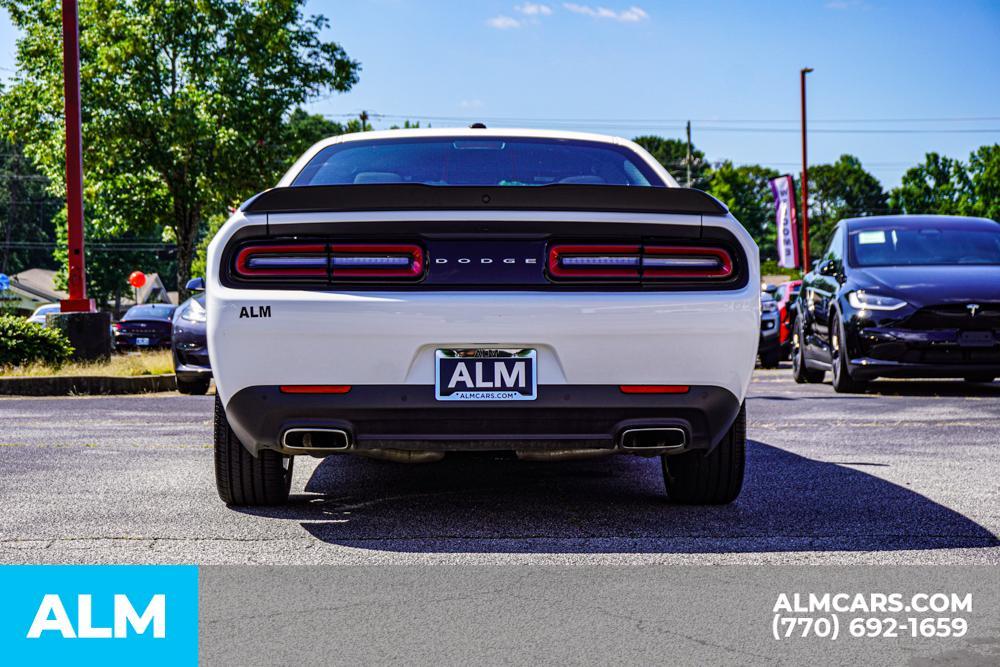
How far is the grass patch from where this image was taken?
13727mm

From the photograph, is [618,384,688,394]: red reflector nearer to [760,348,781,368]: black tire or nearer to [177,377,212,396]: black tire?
[177,377,212,396]: black tire

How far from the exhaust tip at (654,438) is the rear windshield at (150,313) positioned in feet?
82.3

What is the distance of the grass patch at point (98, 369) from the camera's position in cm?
1373

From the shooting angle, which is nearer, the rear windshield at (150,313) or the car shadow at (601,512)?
the car shadow at (601,512)

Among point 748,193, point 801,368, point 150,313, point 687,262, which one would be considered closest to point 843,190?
point 748,193

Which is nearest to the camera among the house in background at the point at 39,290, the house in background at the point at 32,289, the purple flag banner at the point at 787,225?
the purple flag banner at the point at 787,225

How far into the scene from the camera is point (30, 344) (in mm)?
14477

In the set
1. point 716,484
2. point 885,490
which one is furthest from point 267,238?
point 885,490

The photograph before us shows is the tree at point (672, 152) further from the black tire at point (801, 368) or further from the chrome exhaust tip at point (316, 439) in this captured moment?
the chrome exhaust tip at point (316, 439)

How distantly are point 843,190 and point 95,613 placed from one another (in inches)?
4240

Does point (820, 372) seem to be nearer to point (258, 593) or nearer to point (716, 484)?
point (716, 484)

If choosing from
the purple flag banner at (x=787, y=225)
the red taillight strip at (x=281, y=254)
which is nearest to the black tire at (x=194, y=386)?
the red taillight strip at (x=281, y=254)

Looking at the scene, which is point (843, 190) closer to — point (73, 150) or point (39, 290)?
point (39, 290)

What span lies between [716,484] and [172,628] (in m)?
2.53
